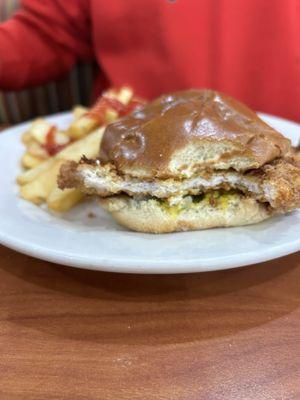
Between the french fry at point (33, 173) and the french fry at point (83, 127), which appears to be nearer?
the french fry at point (33, 173)

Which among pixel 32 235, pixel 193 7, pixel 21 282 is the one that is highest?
pixel 193 7

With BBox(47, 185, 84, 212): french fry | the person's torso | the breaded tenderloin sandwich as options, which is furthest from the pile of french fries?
the person's torso

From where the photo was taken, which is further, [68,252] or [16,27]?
[16,27]

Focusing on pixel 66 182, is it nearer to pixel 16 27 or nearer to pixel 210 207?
pixel 210 207

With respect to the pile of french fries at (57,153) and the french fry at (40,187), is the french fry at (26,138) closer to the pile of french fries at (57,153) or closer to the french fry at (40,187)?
the pile of french fries at (57,153)

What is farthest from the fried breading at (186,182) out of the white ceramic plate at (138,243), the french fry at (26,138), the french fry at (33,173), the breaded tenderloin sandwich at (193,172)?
the french fry at (26,138)

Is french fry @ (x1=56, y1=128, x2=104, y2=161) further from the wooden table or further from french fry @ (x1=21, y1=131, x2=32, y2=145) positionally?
the wooden table

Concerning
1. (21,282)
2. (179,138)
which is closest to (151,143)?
(179,138)
